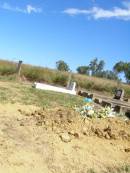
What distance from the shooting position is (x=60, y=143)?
24.9 ft

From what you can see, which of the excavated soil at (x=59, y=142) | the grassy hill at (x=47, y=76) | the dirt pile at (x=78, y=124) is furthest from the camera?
the grassy hill at (x=47, y=76)

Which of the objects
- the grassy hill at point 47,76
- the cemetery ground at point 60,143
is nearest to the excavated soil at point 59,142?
the cemetery ground at point 60,143

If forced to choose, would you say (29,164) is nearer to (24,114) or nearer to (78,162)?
(78,162)

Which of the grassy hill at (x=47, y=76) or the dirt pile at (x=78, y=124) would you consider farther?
the grassy hill at (x=47, y=76)

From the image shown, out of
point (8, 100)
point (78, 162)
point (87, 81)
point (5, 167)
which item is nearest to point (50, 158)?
point (78, 162)

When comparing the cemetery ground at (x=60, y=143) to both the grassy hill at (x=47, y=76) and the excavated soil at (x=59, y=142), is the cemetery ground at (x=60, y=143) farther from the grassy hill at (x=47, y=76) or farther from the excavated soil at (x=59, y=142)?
the grassy hill at (x=47, y=76)

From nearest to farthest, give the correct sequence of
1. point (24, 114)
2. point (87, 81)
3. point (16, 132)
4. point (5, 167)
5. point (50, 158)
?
point (5, 167) < point (50, 158) < point (16, 132) < point (24, 114) < point (87, 81)

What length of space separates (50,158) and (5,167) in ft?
3.23

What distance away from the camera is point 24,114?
32.1 ft

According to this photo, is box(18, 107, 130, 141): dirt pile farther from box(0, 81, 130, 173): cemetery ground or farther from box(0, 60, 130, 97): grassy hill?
box(0, 60, 130, 97): grassy hill

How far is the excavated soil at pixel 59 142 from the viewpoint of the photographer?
6.37 meters

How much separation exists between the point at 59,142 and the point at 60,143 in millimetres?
52

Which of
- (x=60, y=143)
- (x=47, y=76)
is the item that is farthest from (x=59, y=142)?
(x=47, y=76)

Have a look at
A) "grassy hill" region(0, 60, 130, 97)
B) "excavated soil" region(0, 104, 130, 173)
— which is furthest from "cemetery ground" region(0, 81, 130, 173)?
"grassy hill" region(0, 60, 130, 97)
